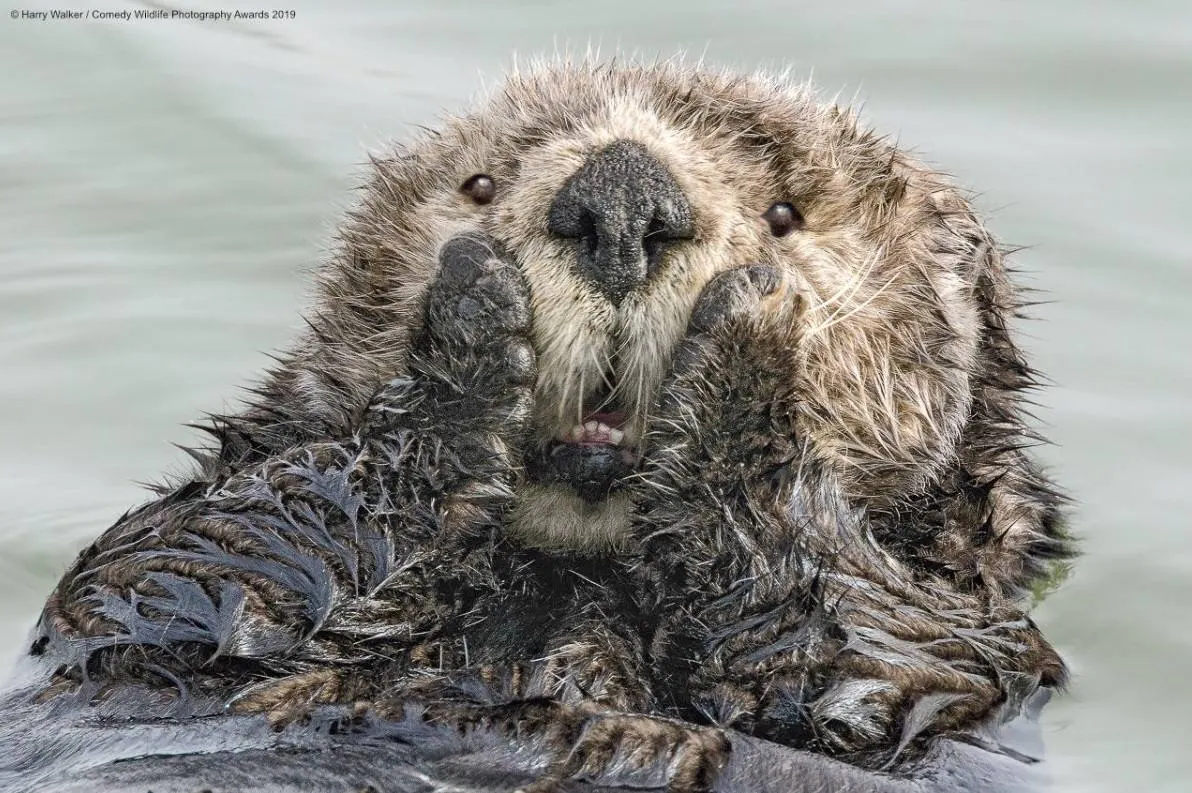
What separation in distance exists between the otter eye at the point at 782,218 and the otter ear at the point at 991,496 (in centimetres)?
59

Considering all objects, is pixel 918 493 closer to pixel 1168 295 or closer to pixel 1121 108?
pixel 1168 295

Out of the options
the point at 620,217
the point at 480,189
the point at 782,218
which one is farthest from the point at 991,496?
the point at 480,189

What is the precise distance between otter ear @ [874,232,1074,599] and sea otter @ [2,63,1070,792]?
0.05 ft

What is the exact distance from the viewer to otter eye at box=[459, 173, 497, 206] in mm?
4355

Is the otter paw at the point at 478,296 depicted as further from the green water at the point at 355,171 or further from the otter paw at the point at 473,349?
the green water at the point at 355,171

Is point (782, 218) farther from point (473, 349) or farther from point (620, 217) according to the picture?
point (473, 349)

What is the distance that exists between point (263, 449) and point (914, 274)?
166 centimetres

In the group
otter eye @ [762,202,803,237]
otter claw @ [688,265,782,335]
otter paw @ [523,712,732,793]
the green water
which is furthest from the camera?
the green water

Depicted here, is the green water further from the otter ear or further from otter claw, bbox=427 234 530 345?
otter claw, bbox=427 234 530 345

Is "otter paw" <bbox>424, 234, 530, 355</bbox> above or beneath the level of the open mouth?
above

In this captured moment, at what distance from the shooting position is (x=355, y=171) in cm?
789

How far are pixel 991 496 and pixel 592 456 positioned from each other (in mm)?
1112

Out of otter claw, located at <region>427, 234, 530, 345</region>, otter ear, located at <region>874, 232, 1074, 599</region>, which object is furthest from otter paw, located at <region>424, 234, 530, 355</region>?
otter ear, located at <region>874, 232, 1074, 599</region>

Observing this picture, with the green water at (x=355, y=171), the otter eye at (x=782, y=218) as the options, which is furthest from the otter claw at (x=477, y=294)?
the green water at (x=355, y=171)
